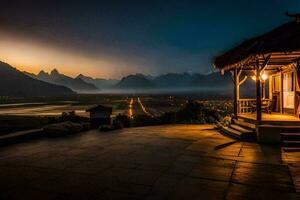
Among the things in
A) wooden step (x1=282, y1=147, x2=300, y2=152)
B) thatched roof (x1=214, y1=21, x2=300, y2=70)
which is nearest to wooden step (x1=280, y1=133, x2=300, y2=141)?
wooden step (x1=282, y1=147, x2=300, y2=152)

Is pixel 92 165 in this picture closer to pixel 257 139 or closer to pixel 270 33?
pixel 257 139

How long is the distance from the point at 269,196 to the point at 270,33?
7.50 metres

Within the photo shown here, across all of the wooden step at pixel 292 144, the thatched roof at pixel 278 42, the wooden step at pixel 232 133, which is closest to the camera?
the wooden step at pixel 292 144

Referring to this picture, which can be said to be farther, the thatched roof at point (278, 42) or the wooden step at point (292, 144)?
the thatched roof at point (278, 42)

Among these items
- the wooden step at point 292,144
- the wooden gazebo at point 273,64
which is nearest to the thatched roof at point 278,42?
the wooden gazebo at point 273,64

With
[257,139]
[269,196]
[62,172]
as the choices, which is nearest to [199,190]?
[269,196]

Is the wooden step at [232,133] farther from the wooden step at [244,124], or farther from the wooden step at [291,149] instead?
the wooden step at [291,149]

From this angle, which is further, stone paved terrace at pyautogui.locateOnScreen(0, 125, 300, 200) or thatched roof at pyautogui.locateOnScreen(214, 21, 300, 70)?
thatched roof at pyautogui.locateOnScreen(214, 21, 300, 70)

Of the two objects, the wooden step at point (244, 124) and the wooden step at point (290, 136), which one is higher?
the wooden step at point (244, 124)

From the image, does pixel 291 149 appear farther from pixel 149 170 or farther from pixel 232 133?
pixel 149 170

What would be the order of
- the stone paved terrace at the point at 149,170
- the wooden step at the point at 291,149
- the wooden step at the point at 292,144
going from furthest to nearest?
the wooden step at the point at 292,144 < the wooden step at the point at 291,149 < the stone paved terrace at the point at 149,170

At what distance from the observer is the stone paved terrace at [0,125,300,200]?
520cm

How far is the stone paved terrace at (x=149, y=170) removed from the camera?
5195 millimetres

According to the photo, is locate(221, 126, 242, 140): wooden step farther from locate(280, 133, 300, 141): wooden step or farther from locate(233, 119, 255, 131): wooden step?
locate(280, 133, 300, 141): wooden step
